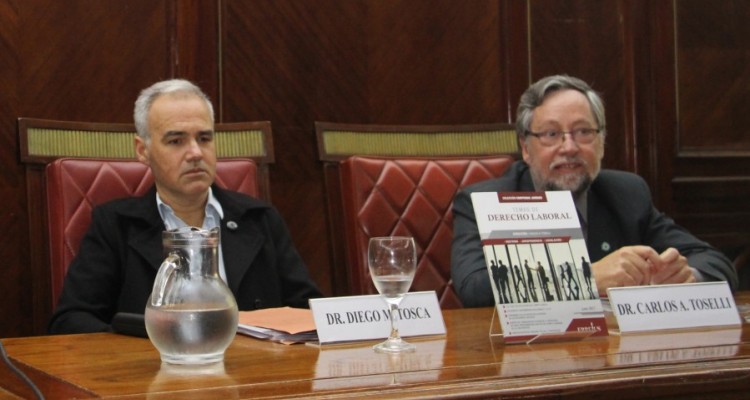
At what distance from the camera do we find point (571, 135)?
9.71 ft

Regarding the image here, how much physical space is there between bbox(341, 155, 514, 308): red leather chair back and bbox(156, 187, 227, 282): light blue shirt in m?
0.34

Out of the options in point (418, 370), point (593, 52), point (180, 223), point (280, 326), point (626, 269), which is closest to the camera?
point (418, 370)

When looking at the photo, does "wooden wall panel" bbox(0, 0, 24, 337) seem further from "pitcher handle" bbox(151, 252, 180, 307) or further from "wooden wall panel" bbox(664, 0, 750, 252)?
"wooden wall panel" bbox(664, 0, 750, 252)

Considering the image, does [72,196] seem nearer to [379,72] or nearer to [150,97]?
[150,97]

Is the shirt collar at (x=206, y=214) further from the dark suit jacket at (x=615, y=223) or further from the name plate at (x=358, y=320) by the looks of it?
the name plate at (x=358, y=320)

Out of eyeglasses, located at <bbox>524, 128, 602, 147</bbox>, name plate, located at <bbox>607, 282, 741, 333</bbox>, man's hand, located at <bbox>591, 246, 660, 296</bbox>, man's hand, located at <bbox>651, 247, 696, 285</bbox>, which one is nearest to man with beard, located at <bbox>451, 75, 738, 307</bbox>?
eyeglasses, located at <bbox>524, 128, 602, 147</bbox>

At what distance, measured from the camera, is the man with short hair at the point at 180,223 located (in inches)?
102

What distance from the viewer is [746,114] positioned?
436 cm

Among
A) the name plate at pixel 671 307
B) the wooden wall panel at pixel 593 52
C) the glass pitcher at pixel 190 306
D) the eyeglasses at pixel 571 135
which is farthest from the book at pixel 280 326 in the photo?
the wooden wall panel at pixel 593 52

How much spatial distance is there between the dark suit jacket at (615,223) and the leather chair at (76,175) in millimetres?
618

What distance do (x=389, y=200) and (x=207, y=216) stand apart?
51 cm

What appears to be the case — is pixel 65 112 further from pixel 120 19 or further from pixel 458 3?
pixel 458 3

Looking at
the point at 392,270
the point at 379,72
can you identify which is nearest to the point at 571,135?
the point at 379,72

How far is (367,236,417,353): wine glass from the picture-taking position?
5.31ft
